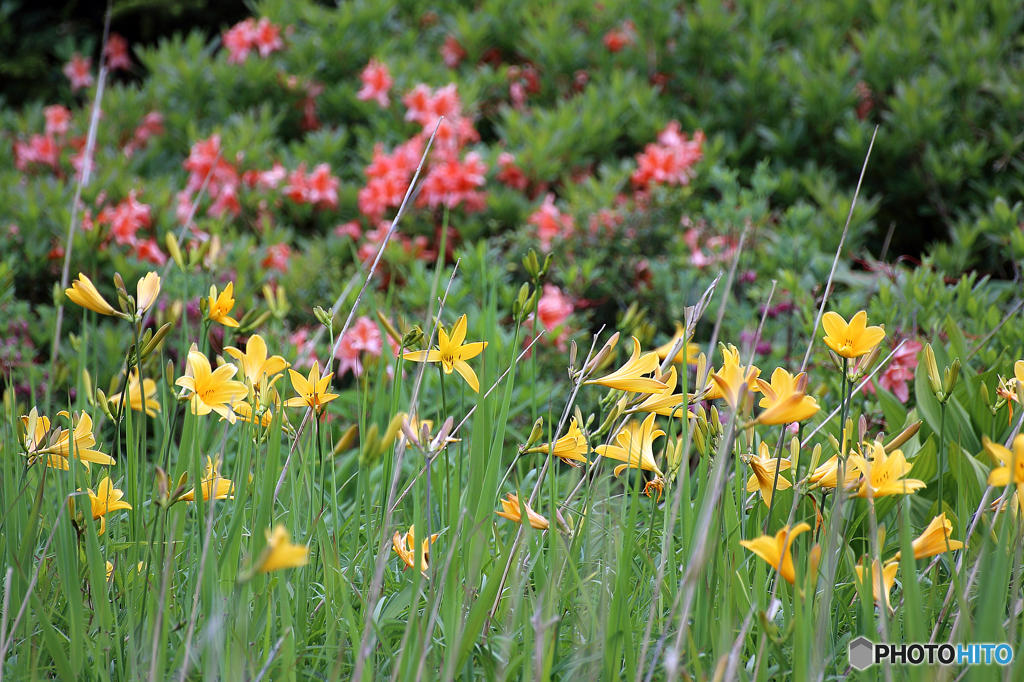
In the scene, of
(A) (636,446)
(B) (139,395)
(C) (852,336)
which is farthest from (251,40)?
(C) (852,336)

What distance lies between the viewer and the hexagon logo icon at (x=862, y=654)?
868 mm

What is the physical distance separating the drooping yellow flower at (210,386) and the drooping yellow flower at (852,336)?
80 centimetres

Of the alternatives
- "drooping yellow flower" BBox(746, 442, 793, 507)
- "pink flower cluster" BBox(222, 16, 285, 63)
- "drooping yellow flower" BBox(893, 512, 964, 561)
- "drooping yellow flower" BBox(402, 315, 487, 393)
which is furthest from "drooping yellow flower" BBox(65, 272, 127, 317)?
"pink flower cluster" BBox(222, 16, 285, 63)

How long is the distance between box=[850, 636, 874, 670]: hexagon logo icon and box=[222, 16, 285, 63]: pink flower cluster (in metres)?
3.87

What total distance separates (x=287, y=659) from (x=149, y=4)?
5487mm

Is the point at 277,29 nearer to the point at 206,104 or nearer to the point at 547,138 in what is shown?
the point at 206,104

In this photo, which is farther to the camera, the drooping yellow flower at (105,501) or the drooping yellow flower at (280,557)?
the drooping yellow flower at (105,501)

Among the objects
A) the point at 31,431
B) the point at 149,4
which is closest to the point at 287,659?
the point at 31,431

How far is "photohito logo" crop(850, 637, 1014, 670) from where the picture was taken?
0.82 meters

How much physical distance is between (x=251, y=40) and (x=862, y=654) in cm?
394

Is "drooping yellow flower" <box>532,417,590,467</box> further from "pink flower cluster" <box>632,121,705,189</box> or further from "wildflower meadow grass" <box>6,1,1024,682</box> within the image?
"pink flower cluster" <box>632,121,705,189</box>

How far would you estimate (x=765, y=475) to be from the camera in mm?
963

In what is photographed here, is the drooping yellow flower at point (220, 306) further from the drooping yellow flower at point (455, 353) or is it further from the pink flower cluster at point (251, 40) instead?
the pink flower cluster at point (251, 40)

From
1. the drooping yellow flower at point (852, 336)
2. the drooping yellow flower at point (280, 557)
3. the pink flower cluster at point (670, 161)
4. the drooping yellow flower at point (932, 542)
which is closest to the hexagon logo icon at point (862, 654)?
the drooping yellow flower at point (932, 542)
